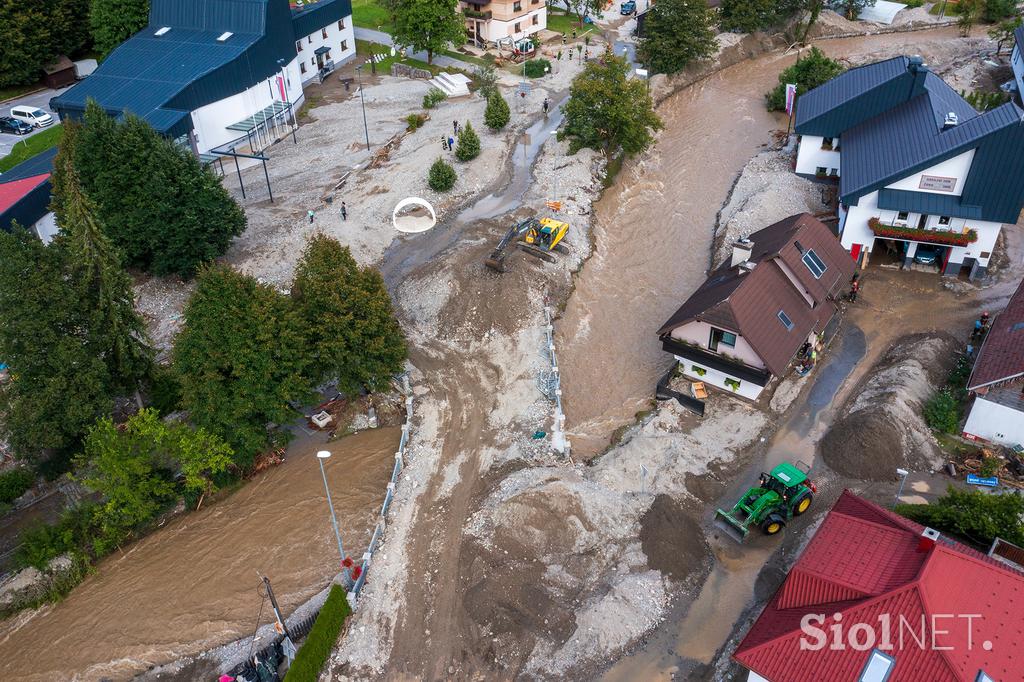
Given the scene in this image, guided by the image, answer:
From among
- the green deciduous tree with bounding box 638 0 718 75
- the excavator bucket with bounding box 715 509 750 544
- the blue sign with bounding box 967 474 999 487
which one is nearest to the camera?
the excavator bucket with bounding box 715 509 750 544

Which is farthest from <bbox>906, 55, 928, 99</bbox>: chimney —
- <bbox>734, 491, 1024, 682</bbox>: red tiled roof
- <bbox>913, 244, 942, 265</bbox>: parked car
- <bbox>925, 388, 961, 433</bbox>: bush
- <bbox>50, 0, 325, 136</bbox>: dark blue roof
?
<bbox>50, 0, 325, 136</bbox>: dark blue roof

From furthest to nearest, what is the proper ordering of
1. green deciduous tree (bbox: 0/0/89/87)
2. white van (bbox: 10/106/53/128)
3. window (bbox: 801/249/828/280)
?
1. green deciduous tree (bbox: 0/0/89/87)
2. white van (bbox: 10/106/53/128)
3. window (bbox: 801/249/828/280)

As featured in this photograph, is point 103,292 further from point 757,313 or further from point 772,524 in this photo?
point 772,524

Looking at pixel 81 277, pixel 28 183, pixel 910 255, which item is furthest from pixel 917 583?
pixel 28 183

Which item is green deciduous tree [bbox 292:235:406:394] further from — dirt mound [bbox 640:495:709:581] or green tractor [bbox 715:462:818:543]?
green tractor [bbox 715:462:818:543]

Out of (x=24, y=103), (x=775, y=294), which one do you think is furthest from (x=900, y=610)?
(x=24, y=103)

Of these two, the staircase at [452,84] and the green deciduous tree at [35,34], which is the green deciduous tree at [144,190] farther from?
the green deciduous tree at [35,34]

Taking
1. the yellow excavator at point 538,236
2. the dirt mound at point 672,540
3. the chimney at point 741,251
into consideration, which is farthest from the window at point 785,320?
the yellow excavator at point 538,236

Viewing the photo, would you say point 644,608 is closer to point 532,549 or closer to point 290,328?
point 532,549
